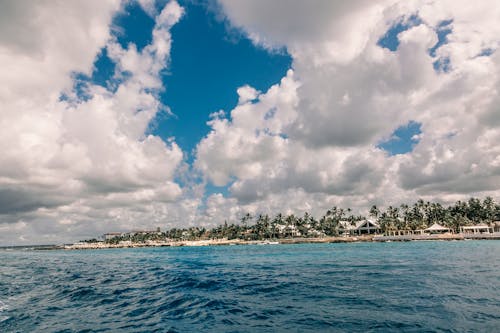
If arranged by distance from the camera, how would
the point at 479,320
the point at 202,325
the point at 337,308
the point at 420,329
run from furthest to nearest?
1. the point at 337,308
2. the point at 202,325
3. the point at 479,320
4. the point at 420,329

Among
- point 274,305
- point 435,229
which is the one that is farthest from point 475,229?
point 274,305

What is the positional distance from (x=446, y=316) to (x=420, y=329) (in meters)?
2.95

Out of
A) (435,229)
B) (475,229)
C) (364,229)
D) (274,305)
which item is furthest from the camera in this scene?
(364,229)

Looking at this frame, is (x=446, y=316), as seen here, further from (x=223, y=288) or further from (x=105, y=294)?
(x=105, y=294)

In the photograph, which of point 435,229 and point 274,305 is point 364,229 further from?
point 274,305

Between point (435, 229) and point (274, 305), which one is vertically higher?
point (274, 305)

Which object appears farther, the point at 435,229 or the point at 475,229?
the point at 475,229

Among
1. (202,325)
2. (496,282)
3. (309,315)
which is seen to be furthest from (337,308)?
(496,282)

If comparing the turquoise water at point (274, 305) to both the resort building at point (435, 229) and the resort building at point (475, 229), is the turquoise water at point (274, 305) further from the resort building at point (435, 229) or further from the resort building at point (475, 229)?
the resort building at point (475, 229)

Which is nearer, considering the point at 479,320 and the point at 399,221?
the point at 479,320

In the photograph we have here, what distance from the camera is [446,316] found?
50.8 feet

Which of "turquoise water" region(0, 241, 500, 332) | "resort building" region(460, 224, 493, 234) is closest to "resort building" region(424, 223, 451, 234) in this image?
"resort building" region(460, 224, 493, 234)

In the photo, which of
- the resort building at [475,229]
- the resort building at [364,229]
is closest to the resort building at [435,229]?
the resort building at [475,229]

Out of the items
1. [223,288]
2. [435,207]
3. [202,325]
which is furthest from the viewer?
[435,207]
